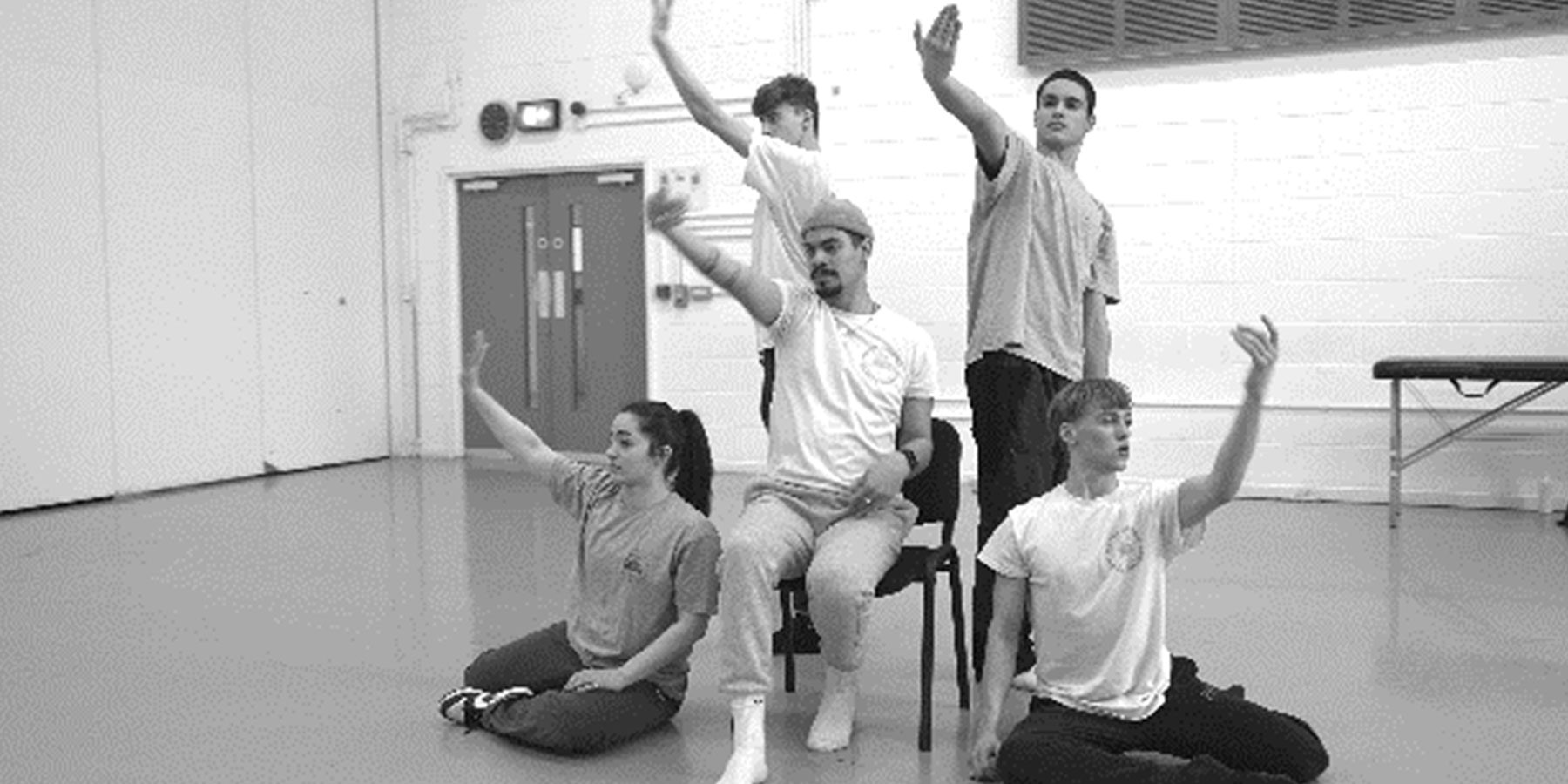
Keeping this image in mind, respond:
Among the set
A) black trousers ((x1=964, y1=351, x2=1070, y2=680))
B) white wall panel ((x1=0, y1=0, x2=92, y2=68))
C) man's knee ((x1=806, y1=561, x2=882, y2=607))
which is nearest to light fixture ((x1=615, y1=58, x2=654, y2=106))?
white wall panel ((x1=0, y1=0, x2=92, y2=68))

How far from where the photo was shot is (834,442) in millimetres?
2918

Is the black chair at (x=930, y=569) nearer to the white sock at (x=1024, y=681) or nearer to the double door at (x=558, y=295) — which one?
the white sock at (x=1024, y=681)

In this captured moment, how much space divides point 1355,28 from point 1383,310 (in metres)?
1.39

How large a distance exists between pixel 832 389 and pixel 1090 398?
0.62 metres

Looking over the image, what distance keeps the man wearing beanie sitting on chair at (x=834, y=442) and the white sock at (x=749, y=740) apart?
6.2 inches

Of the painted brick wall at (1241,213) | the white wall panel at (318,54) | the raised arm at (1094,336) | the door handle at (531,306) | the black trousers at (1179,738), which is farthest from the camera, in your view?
the door handle at (531,306)

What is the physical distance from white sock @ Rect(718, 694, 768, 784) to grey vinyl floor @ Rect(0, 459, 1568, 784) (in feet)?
0.25

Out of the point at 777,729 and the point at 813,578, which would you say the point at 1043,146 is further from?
the point at 777,729

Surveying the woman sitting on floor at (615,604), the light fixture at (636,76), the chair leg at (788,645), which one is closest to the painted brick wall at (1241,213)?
the light fixture at (636,76)

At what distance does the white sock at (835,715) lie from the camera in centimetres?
285

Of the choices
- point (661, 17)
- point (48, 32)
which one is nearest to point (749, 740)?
point (661, 17)

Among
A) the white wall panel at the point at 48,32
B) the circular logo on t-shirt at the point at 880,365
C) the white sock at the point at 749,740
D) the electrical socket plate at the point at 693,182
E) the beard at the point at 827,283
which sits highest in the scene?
the white wall panel at the point at 48,32

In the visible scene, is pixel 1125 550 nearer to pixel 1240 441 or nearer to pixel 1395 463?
pixel 1240 441

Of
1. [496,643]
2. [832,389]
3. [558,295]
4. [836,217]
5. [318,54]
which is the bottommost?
[496,643]
